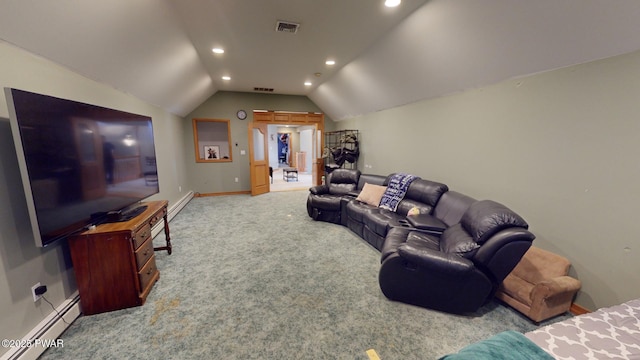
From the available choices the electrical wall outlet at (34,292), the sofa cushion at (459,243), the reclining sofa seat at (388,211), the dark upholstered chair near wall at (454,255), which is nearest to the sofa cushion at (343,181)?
the reclining sofa seat at (388,211)

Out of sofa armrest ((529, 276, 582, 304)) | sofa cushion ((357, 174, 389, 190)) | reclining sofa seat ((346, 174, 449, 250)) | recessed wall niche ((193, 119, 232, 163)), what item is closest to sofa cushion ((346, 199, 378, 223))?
reclining sofa seat ((346, 174, 449, 250))

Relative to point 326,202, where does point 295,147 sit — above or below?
above

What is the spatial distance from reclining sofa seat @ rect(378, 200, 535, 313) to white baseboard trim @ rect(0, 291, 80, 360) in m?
2.60

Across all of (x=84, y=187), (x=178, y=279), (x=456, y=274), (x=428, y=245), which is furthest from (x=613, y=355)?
(x=84, y=187)

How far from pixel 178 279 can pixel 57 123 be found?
1.77m

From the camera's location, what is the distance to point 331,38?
3.13 meters

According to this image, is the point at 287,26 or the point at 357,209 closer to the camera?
the point at 287,26

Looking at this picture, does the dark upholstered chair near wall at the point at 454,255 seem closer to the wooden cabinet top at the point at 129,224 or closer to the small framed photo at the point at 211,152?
the wooden cabinet top at the point at 129,224

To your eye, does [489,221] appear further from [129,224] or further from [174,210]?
[174,210]

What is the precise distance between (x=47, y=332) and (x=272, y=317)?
1608mm

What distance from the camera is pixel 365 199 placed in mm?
4000

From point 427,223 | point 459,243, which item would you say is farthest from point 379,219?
point 459,243

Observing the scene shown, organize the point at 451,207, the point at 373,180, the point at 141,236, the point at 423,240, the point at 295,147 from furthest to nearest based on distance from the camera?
the point at 295,147
the point at 373,180
the point at 451,207
the point at 423,240
the point at 141,236

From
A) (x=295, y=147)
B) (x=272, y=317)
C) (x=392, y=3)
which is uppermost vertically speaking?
(x=392, y=3)
